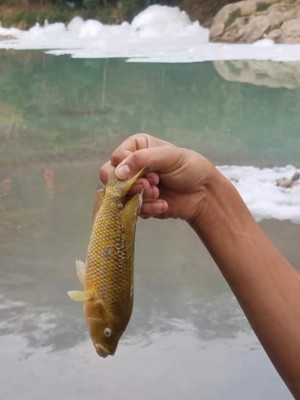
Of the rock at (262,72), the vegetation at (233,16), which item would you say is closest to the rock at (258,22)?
the vegetation at (233,16)

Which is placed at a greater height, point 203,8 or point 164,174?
point 164,174

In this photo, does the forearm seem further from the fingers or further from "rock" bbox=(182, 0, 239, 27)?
"rock" bbox=(182, 0, 239, 27)

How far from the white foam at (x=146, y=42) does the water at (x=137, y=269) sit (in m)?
5.99

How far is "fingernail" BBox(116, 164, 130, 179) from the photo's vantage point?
131 centimetres

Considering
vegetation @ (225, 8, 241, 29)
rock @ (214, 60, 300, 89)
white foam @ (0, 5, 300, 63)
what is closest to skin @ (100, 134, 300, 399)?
rock @ (214, 60, 300, 89)

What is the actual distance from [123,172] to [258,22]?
17.5 metres

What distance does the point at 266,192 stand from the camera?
5723 millimetres

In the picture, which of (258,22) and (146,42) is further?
(146,42)

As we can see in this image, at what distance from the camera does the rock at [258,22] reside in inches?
696

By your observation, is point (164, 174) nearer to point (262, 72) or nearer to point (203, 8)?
point (262, 72)

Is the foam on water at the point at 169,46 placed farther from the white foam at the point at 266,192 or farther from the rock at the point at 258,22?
the rock at the point at 258,22

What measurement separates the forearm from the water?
1512 millimetres

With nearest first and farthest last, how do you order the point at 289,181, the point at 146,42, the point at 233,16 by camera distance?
1. the point at 289,181
2. the point at 233,16
3. the point at 146,42

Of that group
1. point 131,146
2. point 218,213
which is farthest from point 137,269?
point 131,146
